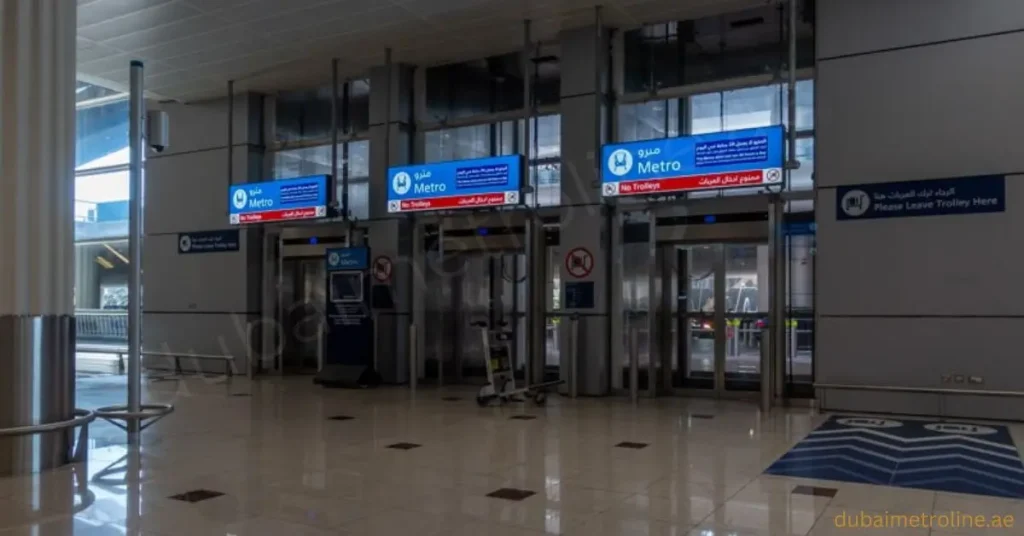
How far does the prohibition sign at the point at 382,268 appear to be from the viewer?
32.8ft

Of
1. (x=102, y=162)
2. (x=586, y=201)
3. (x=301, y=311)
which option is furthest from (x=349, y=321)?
(x=102, y=162)

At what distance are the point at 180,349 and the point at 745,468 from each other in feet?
32.1

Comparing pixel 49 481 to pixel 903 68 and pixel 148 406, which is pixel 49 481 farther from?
pixel 903 68

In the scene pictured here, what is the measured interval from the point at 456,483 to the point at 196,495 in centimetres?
137

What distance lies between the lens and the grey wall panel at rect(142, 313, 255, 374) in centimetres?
1155

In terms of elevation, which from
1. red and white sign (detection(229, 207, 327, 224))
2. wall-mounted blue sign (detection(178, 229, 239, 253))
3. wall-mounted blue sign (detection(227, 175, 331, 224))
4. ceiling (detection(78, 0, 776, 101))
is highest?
ceiling (detection(78, 0, 776, 101))

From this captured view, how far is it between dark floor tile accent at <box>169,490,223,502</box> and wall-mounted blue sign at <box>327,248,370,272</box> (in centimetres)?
571

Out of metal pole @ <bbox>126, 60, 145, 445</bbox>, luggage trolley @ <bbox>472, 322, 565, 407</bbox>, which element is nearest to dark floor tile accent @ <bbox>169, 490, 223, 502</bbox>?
metal pole @ <bbox>126, 60, 145, 445</bbox>

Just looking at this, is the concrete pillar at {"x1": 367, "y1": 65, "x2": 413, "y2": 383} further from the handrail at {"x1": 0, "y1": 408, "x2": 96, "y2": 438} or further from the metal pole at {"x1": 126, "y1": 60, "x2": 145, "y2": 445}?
the handrail at {"x1": 0, "y1": 408, "x2": 96, "y2": 438}

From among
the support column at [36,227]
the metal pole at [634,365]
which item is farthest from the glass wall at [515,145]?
the support column at [36,227]

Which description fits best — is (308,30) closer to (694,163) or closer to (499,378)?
(499,378)

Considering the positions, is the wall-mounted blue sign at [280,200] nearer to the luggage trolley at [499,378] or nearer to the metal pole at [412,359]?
the metal pole at [412,359]

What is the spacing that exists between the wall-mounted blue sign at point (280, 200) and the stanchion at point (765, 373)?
18.2 ft

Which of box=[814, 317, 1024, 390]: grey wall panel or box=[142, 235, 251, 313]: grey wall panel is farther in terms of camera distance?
box=[142, 235, 251, 313]: grey wall panel
